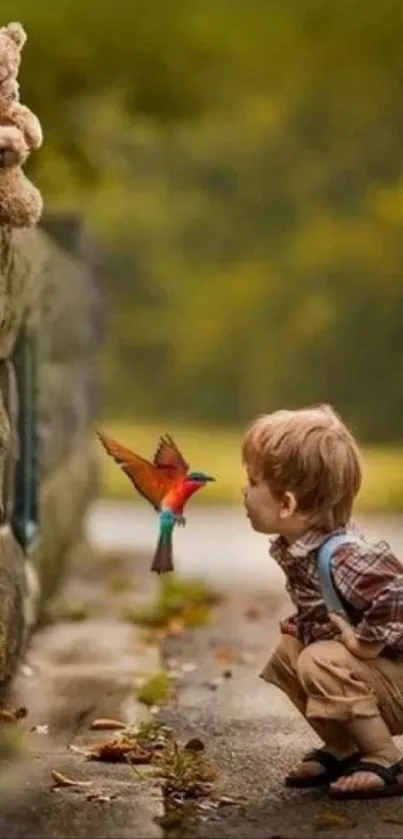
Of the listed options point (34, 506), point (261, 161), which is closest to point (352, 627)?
point (34, 506)

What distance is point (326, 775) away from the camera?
3078 millimetres

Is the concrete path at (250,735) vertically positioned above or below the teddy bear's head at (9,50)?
below

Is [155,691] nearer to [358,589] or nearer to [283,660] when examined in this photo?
[283,660]

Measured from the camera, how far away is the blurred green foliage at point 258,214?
761 centimetres

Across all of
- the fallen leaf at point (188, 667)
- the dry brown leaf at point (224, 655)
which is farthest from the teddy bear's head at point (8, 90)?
the dry brown leaf at point (224, 655)

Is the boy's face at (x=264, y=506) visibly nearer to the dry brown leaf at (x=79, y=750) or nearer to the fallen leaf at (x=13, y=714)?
the dry brown leaf at (x=79, y=750)

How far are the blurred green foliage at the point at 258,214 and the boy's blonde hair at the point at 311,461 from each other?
4.08m

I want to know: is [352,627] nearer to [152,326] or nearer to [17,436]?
[17,436]

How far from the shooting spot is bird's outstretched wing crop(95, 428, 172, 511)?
3.10 meters

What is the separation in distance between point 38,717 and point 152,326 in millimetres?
6443

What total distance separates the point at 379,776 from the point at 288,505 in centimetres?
46

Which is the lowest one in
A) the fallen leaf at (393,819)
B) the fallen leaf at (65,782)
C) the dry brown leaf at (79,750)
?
the dry brown leaf at (79,750)

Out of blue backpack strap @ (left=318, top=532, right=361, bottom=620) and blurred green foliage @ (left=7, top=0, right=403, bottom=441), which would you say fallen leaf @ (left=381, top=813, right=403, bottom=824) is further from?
blurred green foliage @ (left=7, top=0, right=403, bottom=441)

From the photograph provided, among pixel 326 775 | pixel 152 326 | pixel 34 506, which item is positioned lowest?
pixel 152 326
